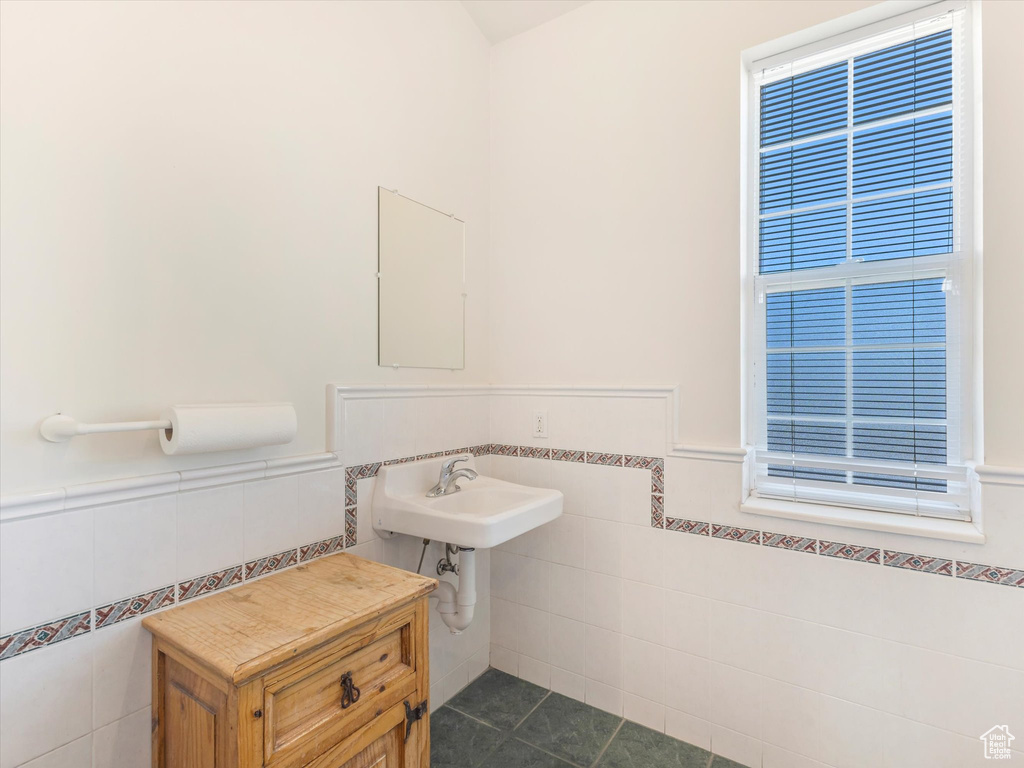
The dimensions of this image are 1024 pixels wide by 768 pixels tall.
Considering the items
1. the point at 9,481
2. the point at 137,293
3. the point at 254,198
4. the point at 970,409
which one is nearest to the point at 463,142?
the point at 254,198

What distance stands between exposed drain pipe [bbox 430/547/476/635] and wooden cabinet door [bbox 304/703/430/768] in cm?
55

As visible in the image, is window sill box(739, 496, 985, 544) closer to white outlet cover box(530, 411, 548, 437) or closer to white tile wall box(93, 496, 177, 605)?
white outlet cover box(530, 411, 548, 437)

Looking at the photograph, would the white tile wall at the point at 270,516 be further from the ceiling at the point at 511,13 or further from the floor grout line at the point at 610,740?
the ceiling at the point at 511,13

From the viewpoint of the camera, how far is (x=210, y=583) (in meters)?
1.26

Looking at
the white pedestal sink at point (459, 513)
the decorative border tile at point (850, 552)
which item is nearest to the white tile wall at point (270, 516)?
the white pedestal sink at point (459, 513)

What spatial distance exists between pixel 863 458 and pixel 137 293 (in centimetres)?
212

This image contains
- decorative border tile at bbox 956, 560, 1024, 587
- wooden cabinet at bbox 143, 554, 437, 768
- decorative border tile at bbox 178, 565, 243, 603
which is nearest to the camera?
wooden cabinet at bbox 143, 554, 437, 768

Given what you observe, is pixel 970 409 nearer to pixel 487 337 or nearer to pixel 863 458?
pixel 863 458

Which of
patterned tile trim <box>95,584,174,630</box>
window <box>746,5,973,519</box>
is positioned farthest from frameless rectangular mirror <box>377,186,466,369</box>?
window <box>746,5,973,519</box>

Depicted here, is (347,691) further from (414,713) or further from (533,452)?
Result: (533,452)

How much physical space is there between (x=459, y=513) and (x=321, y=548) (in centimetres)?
46

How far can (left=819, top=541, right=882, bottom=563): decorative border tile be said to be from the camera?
4.87 ft

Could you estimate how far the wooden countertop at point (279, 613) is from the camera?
0.97m

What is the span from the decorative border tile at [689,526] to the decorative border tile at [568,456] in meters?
0.40
